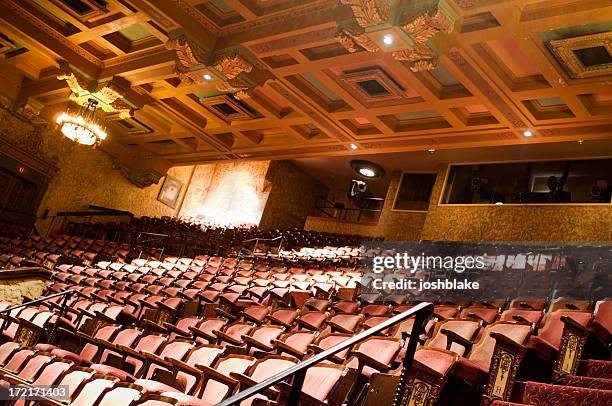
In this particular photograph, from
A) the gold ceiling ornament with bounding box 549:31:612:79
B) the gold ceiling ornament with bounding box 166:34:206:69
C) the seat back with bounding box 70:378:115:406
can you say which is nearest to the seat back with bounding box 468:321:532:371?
the seat back with bounding box 70:378:115:406

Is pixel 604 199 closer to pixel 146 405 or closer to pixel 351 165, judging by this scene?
pixel 351 165

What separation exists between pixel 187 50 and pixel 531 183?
547 cm

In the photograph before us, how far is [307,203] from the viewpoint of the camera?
13.1 meters

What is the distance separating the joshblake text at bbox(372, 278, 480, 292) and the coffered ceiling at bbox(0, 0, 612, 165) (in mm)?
2080

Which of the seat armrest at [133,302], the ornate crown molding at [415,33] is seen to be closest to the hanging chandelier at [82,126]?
the seat armrest at [133,302]

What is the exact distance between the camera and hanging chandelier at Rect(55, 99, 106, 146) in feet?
28.4

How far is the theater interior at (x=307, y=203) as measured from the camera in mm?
2750

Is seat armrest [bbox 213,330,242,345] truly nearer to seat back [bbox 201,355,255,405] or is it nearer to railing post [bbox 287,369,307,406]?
seat back [bbox 201,355,255,405]

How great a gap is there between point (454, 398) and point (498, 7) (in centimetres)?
367

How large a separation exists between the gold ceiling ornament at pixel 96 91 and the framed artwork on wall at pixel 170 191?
4.06 metres

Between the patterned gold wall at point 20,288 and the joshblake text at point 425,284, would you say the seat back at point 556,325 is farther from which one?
the patterned gold wall at point 20,288

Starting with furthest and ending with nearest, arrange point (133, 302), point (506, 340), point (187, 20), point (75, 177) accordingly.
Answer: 1. point (75, 177)
2. point (187, 20)
3. point (133, 302)
4. point (506, 340)

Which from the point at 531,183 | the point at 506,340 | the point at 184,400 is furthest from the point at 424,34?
the point at 531,183

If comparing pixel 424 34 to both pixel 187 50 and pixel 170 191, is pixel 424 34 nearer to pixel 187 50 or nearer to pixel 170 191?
pixel 187 50
